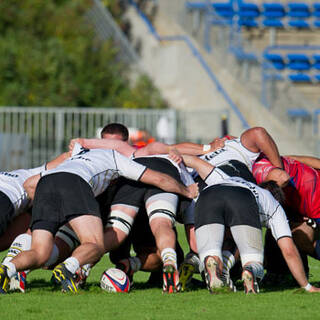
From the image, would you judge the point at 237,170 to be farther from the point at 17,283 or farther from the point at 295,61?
the point at 295,61

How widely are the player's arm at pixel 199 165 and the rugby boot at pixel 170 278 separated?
1.23 meters

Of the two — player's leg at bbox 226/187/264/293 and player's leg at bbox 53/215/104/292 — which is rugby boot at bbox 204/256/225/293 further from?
player's leg at bbox 53/215/104/292

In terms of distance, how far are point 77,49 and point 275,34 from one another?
6.36 meters

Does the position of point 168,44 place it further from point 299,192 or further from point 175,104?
point 299,192

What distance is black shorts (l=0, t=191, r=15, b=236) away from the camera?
8.29 m

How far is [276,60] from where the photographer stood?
2541cm

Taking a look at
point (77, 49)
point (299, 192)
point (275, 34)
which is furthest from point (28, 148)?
point (299, 192)

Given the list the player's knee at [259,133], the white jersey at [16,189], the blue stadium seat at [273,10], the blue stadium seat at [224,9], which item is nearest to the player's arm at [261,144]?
the player's knee at [259,133]

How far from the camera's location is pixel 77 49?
2389 centimetres

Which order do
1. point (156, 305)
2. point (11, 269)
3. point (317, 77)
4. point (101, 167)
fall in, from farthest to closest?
point (317, 77) → point (101, 167) → point (11, 269) → point (156, 305)

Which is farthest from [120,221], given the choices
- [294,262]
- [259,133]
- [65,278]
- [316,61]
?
[316,61]

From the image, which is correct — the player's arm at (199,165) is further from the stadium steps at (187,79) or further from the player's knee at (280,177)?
the stadium steps at (187,79)

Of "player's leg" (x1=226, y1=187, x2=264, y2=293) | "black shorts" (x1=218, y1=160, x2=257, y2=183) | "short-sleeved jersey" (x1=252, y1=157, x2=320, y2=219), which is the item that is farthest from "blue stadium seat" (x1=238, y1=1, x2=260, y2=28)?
"player's leg" (x1=226, y1=187, x2=264, y2=293)

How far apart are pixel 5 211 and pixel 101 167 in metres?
1.05
